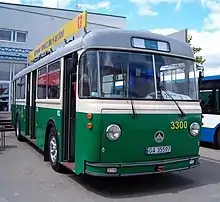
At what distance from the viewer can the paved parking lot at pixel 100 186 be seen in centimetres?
619

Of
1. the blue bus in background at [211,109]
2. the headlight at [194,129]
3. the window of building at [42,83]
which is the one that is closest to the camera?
the headlight at [194,129]

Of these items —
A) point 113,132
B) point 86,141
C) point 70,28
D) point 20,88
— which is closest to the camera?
point 113,132

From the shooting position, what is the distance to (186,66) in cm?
720

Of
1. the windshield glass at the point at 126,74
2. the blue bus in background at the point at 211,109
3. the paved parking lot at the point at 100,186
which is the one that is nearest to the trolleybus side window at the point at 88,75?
the windshield glass at the point at 126,74

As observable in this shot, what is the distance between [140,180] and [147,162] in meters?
1.27

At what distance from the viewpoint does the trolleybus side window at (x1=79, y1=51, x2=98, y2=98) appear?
243 inches

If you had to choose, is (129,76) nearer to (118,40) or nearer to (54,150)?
(118,40)

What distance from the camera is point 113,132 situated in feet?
19.9

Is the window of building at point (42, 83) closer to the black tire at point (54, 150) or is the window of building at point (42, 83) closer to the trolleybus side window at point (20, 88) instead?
the black tire at point (54, 150)

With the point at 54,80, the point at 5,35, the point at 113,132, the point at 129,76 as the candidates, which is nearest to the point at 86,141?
the point at 113,132

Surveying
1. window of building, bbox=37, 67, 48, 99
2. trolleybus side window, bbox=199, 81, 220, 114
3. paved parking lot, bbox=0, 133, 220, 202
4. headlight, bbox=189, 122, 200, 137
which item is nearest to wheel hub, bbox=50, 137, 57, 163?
paved parking lot, bbox=0, 133, 220, 202

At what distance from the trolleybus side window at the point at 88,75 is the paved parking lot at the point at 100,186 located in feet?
5.83

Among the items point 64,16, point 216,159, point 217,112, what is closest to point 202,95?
point 217,112

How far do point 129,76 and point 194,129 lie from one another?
1671mm
